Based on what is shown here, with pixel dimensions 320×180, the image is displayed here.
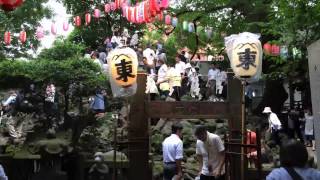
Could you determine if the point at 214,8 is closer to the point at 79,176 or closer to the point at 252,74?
the point at 79,176

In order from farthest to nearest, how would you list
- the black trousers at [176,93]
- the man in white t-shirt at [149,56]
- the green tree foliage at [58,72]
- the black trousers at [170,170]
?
the man in white t-shirt at [149,56] → the black trousers at [176,93] → the green tree foliage at [58,72] → the black trousers at [170,170]

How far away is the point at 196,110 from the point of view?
9.73 meters

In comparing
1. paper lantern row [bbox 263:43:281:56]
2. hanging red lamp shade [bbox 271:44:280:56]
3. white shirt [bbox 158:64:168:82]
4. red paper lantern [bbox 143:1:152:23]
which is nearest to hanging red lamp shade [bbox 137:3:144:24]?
red paper lantern [bbox 143:1:152:23]

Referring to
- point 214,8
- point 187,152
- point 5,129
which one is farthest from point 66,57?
point 214,8

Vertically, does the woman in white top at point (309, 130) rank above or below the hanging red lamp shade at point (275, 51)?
below

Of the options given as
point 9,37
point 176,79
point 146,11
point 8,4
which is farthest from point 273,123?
point 8,4

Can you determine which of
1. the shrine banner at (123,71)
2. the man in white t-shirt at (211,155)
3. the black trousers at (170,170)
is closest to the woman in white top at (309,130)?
the black trousers at (170,170)

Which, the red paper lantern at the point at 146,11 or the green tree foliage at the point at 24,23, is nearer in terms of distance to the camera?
the red paper lantern at the point at 146,11

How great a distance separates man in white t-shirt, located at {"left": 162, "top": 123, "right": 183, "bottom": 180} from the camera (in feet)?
31.7

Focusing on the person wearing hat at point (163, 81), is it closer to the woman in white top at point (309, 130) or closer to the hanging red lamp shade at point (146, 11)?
the hanging red lamp shade at point (146, 11)

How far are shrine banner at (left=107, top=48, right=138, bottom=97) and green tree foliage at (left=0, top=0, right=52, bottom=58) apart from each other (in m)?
12.5

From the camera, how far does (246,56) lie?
9586 mm

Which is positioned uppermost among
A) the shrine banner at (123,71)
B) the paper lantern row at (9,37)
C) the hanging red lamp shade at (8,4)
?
the paper lantern row at (9,37)

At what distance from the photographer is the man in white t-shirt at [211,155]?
27.9 feet
